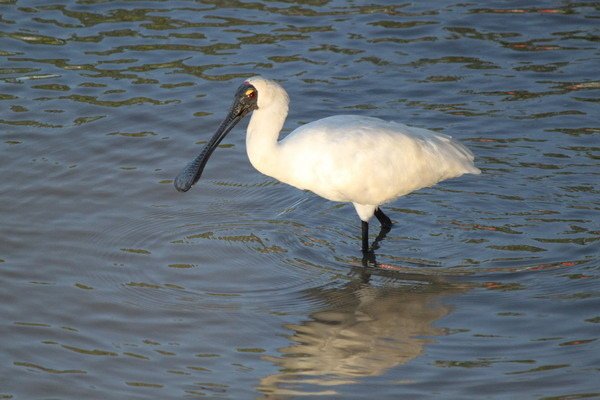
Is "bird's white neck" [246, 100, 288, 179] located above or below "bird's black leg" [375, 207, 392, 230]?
above

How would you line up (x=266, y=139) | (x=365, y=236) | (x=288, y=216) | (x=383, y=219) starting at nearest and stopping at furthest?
(x=266, y=139)
(x=365, y=236)
(x=383, y=219)
(x=288, y=216)

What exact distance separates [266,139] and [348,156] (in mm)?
669

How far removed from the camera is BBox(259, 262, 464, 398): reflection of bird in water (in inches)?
298

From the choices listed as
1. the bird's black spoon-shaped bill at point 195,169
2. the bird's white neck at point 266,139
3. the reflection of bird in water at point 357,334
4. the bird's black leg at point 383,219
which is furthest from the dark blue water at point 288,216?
the bird's white neck at point 266,139

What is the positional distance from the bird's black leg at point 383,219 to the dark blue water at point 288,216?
0.41 feet

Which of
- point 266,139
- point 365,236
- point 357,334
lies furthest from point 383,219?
point 357,334

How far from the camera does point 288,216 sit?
10328mm

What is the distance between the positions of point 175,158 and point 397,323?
3666mm

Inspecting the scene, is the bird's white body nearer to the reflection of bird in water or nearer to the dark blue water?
the dark blue water

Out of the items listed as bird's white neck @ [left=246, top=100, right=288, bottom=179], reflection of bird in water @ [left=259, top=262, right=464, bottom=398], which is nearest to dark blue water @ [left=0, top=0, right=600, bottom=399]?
reflection of bird in water @ [left=259, top=262, right=464, bottom=398]

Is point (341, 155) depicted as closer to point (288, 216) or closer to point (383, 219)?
point (383, 219)

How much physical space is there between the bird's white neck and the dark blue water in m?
0.81

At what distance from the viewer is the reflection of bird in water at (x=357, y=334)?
298 inches

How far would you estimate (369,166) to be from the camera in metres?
9.46
